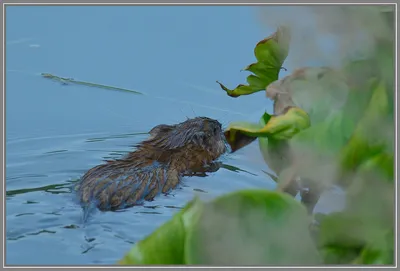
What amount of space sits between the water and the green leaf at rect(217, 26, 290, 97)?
0.34 m

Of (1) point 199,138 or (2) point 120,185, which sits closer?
(2) point 120,185

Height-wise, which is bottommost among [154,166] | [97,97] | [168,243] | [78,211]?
[154,166]

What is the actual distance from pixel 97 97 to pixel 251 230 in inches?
39.6

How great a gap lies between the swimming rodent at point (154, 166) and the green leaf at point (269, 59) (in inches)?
24.9

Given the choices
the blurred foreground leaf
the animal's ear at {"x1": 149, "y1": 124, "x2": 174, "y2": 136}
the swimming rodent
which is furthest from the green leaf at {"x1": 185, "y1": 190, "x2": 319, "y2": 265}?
the animal's ear at {"x1": 149, "y1": 124, "x2": 174, "y2": 136}

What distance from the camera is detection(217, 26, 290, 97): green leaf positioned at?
0.52 metres

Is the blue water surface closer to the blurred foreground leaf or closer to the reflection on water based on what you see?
the reflection on water

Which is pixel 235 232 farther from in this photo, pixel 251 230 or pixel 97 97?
pixel 97 97

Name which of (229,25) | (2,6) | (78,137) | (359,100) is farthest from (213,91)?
(359,100)

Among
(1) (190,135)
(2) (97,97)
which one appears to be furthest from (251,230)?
(1) (190,135)

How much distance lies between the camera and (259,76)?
54cm

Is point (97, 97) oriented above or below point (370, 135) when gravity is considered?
below

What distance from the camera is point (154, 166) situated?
75.4 inches

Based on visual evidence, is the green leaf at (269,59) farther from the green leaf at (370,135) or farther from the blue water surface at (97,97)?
the blue water surface at (97,97)
